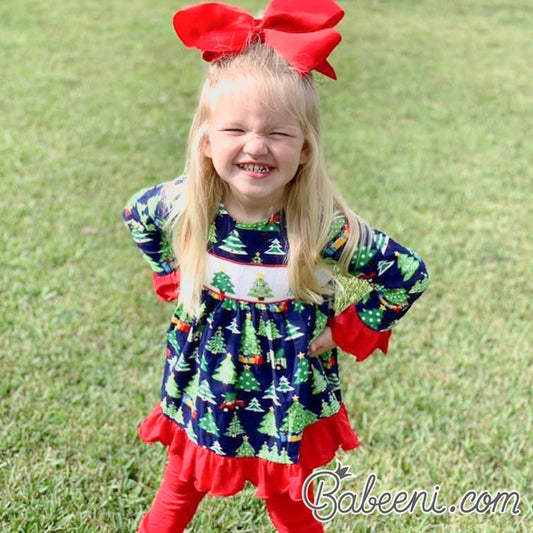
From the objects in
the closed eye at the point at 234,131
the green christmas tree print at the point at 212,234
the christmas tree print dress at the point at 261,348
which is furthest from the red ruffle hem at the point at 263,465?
the closed eye at the point at 234,131

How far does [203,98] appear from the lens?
1.72 metres

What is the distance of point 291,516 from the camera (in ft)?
6.45

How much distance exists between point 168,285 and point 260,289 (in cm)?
37

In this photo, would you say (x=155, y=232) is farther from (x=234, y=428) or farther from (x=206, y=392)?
(x=234, y=428)

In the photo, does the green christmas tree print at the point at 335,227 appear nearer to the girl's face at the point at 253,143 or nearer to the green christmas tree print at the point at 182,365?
the girl's face at the point at 253,143

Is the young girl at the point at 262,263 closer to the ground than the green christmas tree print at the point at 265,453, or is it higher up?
higher up

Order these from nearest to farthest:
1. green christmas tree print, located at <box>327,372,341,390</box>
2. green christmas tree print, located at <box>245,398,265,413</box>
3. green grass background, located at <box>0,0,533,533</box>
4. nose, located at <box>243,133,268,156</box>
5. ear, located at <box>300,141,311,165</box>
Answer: nose, located at <box>243,133,268,156</box>
ear, located at <box>300,141,311,165</box>
green christmas tree print, located at <box>245,398,265,413</box>
green christmas tree print, located at <box>327,372,341,390</box>
green grass background, located at <box>0,0,533,533</box>

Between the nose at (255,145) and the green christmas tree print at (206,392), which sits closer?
the nose at (255,145)

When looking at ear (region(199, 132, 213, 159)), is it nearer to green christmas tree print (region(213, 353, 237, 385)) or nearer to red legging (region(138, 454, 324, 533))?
green christmas tree print (region(213, 353, 237, 385))

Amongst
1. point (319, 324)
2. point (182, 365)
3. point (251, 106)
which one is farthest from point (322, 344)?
point (251, 106)

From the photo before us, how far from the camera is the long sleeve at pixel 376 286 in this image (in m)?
1.73

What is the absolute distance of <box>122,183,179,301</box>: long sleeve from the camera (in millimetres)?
1863

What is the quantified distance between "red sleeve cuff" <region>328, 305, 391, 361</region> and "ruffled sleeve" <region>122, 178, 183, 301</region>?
18.7 inches

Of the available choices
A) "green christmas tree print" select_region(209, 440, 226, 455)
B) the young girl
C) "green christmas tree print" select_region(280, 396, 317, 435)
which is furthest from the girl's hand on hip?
"green christmas tree print" select_region(209, 440, 226, 455)
